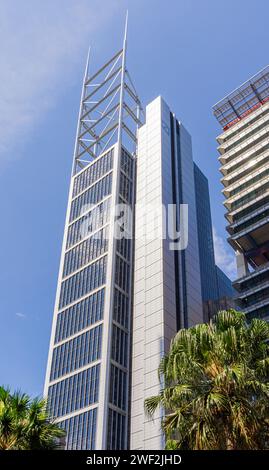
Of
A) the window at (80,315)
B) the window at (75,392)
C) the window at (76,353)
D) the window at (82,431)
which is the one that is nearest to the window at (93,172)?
the window at (80,315)

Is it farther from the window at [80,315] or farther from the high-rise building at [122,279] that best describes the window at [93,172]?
the window at [80,315]

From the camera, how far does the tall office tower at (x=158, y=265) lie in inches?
3371

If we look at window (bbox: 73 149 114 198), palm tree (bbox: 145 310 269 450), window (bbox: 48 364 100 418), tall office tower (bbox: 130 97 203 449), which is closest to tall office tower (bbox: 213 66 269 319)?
tall office tower (bbox: 130 97 203 449)

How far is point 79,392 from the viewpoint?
287 ft

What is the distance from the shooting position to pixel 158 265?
96.4 metres

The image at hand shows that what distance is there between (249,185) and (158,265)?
86.8 feet

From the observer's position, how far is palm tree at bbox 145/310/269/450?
20.6 meters

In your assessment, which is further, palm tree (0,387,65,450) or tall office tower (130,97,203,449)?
tall office tower (130,97,203,449)

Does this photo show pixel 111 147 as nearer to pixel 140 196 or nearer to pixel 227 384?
pixel 140 196

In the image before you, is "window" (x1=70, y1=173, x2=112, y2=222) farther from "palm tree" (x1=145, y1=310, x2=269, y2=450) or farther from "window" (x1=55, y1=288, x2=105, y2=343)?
"palm tree" (x1=145, y1=310, x2=269, y2=450)

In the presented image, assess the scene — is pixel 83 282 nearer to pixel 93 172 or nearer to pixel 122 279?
pixel 122 279

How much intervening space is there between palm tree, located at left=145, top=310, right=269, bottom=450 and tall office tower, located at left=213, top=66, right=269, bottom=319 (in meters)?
71.1

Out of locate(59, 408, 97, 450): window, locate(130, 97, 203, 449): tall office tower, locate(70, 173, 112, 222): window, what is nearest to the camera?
locate(59, 408, 97, 450): window
